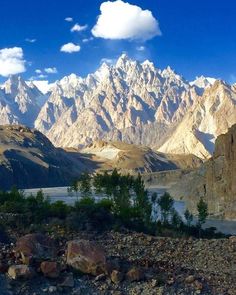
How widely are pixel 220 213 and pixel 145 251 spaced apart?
454 feet

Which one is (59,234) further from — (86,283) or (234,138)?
(234,138)

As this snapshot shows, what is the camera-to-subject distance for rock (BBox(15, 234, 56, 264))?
23.2 m

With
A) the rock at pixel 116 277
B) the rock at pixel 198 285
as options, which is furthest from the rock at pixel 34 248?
the rock at pixel 198 285

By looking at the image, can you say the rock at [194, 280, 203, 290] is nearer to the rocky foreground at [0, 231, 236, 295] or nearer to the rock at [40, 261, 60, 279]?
the rocky foreground at [0, 231, 236, 295]

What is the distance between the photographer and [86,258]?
2286cm

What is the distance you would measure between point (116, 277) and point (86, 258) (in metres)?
1.68

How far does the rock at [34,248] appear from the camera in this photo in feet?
76.1

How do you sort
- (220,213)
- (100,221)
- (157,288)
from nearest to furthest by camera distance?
1. (157,288)
2. (100,221)
3. (220,213)

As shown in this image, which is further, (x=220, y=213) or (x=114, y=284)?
(x=220, y=213)

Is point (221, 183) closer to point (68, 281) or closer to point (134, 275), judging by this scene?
point (134, 275)

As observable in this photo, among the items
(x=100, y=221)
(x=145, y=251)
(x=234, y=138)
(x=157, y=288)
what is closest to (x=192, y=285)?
(x=157, y=288)

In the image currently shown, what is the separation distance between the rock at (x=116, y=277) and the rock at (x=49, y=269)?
2436 millimetres

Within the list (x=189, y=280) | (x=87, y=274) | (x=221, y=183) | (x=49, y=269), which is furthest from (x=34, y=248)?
(x=221, y=183)

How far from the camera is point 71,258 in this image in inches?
908
